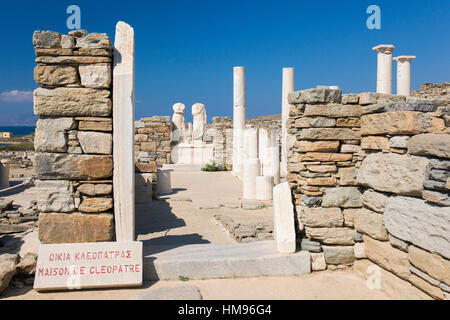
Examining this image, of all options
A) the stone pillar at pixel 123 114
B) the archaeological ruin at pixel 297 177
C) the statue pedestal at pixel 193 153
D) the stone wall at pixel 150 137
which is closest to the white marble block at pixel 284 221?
the archaeological ruin at pixel 297 177

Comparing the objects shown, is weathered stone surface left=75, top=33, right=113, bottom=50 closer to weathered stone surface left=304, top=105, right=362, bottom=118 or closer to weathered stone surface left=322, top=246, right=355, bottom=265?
weathered stone surface left=304, top=105, right=362, bottom=118

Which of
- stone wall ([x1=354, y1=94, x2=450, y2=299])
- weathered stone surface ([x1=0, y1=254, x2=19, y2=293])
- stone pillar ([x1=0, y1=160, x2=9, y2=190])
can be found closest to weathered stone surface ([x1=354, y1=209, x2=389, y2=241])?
stone wall ([x1=354, y1=94, x2=450, y2=299])

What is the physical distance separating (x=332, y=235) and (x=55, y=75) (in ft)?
12.2

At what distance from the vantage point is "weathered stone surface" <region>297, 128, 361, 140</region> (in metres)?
4.54

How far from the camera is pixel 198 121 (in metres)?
21.4

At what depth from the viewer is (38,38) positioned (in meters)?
3.98

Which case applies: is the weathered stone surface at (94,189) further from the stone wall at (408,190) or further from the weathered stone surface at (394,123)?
the weathered stone surface at (394,123)

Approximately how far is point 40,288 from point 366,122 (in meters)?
4.06

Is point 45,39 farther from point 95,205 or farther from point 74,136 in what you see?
point 95,205

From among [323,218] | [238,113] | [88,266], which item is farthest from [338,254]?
[238,113]

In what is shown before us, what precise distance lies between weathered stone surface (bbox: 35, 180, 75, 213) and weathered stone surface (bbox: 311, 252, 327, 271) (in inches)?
115
